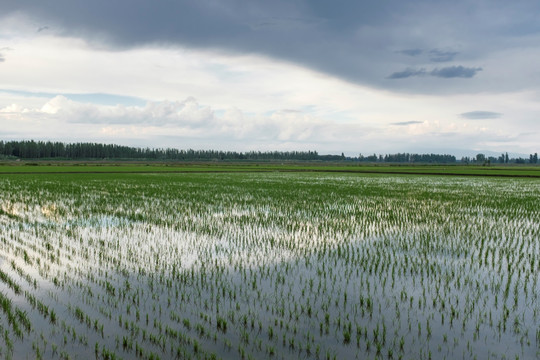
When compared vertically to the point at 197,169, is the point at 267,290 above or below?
below

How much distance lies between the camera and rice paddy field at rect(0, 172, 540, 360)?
458 cm

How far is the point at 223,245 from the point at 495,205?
16.5m

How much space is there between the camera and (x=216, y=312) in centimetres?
545

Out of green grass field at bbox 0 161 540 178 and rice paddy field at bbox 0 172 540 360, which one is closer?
rice paddy field at bbox 0 172 540 360

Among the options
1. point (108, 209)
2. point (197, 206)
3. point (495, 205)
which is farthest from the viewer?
point (495, 205)

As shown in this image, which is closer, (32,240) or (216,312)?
(216,312)

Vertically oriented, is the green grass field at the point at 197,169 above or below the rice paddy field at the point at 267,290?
above

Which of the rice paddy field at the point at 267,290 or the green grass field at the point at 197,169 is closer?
the rice paddy field at the point at 267,290

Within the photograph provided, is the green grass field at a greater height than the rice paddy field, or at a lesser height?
greater

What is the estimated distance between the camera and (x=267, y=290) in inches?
253

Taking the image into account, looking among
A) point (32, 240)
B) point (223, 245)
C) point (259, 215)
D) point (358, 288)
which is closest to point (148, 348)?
point (358, 288)

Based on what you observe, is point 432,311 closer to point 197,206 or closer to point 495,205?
point 197,206

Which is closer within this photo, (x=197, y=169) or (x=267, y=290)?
(x=267, y=290)

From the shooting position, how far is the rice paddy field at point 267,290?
180 inches
